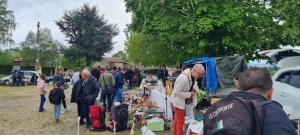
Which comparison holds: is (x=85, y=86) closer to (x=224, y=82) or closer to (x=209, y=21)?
(x=224, y=82)

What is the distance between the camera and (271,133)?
1.21m

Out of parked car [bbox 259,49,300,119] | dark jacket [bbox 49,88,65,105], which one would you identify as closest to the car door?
parked car [bbox 259,49,300,119]

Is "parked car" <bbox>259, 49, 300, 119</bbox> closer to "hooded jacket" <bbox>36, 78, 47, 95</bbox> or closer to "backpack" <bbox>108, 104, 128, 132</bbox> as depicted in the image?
"backpack" <bbox>108, 104, 128, 132</bbox>

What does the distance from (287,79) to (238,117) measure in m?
6.05

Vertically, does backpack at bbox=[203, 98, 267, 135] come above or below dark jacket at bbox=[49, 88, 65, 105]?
above

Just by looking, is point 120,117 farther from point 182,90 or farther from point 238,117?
point 238,117

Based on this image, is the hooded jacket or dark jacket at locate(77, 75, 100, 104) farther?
the hooded jacket

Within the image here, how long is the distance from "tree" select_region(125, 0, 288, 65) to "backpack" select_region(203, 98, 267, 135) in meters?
11.3

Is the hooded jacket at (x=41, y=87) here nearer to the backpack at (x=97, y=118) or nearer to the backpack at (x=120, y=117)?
the backpack at (x=97, y=118)

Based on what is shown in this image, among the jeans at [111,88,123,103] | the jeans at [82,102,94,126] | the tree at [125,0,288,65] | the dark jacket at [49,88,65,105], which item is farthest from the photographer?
the tree at [125,0,288,65]

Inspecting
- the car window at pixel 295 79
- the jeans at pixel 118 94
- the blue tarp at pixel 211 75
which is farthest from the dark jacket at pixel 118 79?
the car window at pixel 295 79

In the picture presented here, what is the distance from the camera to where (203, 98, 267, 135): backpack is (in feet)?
3.94

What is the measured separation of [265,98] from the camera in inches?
58.8

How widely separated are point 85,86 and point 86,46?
31313 millimetres
